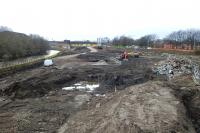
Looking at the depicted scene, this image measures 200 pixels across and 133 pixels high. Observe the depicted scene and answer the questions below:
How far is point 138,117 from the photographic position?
653 inches

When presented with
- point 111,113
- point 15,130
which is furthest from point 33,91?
point 111,113

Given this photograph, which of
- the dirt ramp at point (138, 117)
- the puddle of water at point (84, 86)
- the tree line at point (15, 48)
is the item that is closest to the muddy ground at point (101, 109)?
the dirt ramp at point (138, 117)

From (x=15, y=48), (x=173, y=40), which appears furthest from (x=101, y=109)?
(x=173, y=40)

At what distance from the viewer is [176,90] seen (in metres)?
24.0

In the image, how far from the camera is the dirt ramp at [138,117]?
15227mm

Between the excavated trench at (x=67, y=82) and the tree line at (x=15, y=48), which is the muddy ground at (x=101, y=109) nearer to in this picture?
the excavated trench at (x=67, y=82)

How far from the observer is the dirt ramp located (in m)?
15.2

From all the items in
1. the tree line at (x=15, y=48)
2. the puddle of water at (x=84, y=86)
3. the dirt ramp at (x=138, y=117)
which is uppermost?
the tree line at (x=15, y=48)

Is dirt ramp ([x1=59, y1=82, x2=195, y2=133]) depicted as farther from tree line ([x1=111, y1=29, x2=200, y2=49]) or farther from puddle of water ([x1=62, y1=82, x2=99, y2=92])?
tree line ([x1=111, y1=29, x2=200, y2=49])

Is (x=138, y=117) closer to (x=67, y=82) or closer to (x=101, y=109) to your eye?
(x=101, y=109)

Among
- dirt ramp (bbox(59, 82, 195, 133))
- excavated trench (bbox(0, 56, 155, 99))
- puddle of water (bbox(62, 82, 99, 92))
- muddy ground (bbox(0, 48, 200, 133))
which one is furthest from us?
puddle of water (bbox(62, 82, 99, 92))

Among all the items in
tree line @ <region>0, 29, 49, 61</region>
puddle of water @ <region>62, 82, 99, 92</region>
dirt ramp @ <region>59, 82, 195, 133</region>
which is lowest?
puddle of water @ <region>62, 82, 99, 92</region>

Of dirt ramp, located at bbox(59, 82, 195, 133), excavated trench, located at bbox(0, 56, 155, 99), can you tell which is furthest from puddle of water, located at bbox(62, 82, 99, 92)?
dirt ramp, located at bbox(59, 82, 195, 133)

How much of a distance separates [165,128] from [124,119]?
7.06ft
